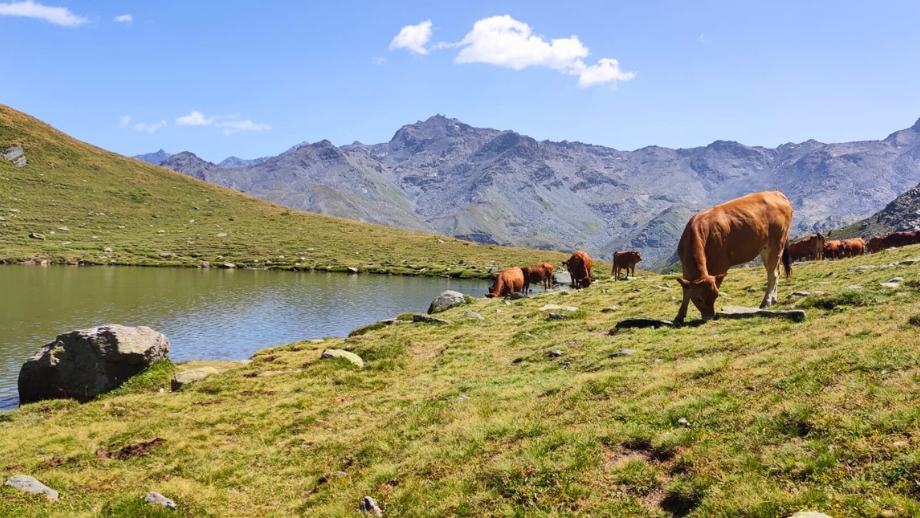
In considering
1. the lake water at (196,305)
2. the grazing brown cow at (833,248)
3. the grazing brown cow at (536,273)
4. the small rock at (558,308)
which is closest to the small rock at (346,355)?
the lake water at (196,305)

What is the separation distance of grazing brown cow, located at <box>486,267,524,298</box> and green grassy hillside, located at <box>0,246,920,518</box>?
69.3 feet

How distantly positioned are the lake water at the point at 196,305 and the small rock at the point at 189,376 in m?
6.35

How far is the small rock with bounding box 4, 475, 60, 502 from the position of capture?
1128 centimetres

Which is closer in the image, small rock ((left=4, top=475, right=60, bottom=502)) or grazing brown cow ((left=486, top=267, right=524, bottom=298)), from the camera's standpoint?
small rock ((left=4, top=475, right=60, bottom=502))

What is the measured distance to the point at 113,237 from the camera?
91.8 metres

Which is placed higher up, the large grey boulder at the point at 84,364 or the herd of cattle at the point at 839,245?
the herd of cattle at the point at 839,245

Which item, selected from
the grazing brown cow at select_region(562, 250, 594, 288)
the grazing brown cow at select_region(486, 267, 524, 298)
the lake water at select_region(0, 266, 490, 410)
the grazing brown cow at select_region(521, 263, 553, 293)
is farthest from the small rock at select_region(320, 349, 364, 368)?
the grazing brown cow at select_region(562, 250, 594, 288)

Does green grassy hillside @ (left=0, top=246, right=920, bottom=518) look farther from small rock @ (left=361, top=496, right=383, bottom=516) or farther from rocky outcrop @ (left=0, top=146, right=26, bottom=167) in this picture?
rocky outcrop @ (left=0, top=146, right=26, bottom=167)

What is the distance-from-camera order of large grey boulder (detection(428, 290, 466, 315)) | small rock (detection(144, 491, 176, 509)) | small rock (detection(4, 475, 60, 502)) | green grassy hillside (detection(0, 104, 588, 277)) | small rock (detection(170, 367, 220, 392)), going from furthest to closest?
green grassy hillside (detection(0, 104, 588, 277)) → large grey boulder (detection(428, 290, 466, 315)) → small rock (detection(170, 367, 220, 392)) → small rock (detection(4, 475, 60, 502)) → small rock (detection(144, 491, 176, 509))

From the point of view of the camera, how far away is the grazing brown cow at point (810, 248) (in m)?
47.6

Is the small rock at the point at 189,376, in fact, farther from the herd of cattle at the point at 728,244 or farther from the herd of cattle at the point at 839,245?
the herd of cattle at the point at 839,245

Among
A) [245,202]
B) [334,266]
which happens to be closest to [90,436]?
[334,266]

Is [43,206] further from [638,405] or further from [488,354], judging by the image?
[638,405]

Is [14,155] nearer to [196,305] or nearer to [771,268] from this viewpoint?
[196,305]
